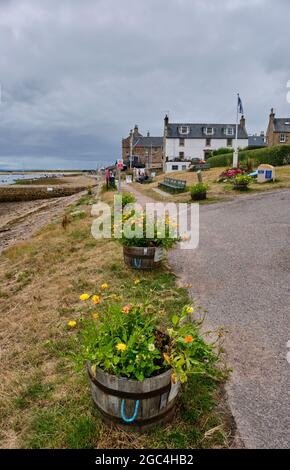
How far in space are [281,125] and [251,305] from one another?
5823cm

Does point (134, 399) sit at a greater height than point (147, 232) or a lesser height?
lesser

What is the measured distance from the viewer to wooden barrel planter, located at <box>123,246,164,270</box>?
6.05 meters

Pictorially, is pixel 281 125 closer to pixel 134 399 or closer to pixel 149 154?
pixel 149 154

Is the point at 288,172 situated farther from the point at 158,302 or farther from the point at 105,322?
the point at 105,322

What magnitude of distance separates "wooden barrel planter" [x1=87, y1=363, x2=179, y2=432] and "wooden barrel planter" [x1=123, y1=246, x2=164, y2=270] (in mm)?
3553

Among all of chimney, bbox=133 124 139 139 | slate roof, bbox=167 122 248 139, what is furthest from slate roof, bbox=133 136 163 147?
slate roof, bbox=167 122 248 139

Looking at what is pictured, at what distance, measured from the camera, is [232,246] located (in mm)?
8086

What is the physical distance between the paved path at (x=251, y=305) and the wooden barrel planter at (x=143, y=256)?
64 cm

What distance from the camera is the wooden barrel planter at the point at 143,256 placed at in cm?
605

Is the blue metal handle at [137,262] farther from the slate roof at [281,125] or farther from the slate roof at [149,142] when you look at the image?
the slate roof at [149,142]

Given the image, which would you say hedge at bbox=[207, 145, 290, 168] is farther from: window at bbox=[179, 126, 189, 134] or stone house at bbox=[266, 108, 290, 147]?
window at bbox=[179, 126, 189, 134]

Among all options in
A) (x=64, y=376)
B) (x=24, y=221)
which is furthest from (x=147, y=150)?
(x=64, y=376)

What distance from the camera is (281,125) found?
54.3 m

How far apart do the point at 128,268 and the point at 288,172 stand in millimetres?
18436
